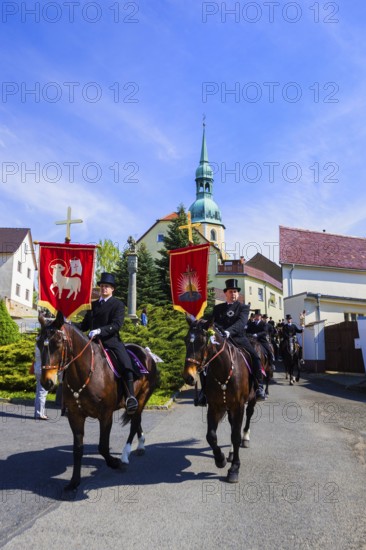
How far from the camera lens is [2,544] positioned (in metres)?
4.02

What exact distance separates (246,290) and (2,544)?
6109 cm

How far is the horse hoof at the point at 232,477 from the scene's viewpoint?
19.3 ft

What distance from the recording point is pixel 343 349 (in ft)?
74.1

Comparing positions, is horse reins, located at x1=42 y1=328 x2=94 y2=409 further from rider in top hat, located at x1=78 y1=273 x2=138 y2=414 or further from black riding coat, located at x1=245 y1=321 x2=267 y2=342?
black riding coat, located at x1=245 y1=321 x2=267 y2=342

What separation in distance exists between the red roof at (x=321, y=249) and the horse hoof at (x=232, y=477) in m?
36.1

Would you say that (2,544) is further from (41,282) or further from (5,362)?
(5,362)

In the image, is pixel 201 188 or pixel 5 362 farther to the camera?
pixel 201 188

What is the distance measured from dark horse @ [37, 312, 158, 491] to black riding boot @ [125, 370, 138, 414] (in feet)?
0.61

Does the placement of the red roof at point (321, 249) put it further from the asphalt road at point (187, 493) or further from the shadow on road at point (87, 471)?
the shadow on road at point (87, 471)

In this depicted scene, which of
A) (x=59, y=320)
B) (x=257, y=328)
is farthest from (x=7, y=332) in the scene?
(x=59, y=320)

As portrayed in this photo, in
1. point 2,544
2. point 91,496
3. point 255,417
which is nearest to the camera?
point 2,544

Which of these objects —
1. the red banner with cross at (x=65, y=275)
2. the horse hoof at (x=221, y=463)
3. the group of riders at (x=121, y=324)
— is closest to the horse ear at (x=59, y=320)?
the group of riders at (x=121, y=324)

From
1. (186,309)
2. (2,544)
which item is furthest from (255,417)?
(2,544)

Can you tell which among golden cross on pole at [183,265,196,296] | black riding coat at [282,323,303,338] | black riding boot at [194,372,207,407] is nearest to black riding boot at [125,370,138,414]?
black riding boot at [194,372,207,407]
